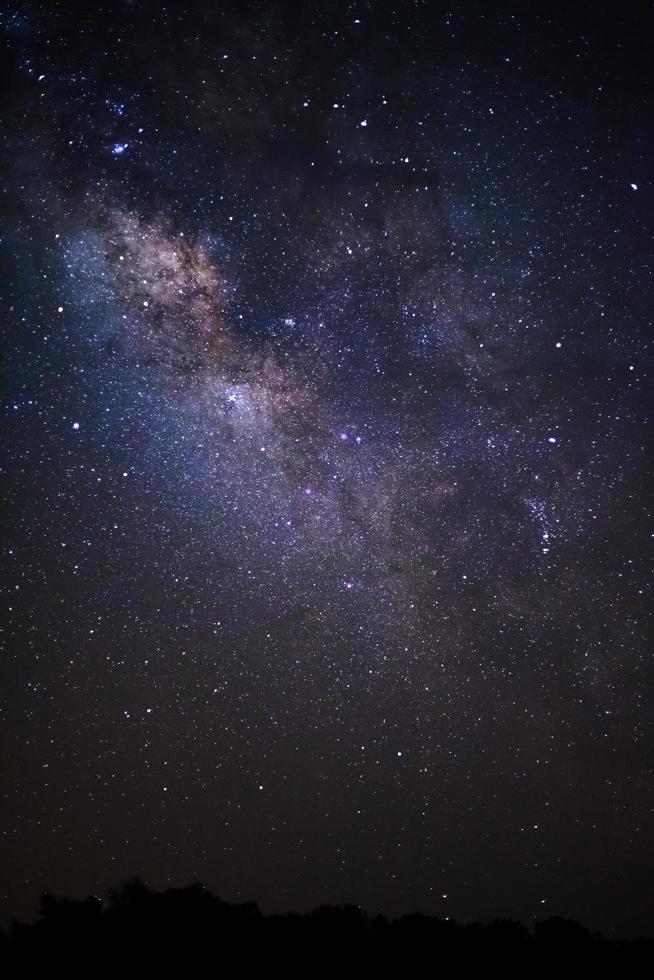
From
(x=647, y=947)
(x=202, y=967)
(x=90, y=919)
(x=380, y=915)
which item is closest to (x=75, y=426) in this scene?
(x=90, y=919)

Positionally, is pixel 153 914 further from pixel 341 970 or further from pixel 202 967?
pixel 341 970

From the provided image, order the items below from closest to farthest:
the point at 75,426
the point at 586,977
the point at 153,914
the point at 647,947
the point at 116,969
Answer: the point at 116,969 → the point at 586,977 → the point at 647,947 → the point at 153,914 → the point at 75,426

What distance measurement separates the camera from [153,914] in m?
9.75

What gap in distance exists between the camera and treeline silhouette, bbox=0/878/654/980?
801 centimetres

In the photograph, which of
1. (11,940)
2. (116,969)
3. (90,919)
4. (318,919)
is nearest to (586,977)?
(318,919)

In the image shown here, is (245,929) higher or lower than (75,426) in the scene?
lower

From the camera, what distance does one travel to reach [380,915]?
10164 millimetres

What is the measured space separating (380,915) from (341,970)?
212 cm

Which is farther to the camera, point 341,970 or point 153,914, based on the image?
point 153,914

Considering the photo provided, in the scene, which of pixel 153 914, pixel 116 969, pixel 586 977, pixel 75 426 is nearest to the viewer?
pixel 116 969

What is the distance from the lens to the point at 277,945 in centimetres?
876

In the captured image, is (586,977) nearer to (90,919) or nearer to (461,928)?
(461,928)

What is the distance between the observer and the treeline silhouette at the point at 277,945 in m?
8.01

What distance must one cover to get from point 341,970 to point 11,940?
419 cm
